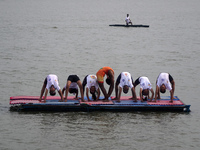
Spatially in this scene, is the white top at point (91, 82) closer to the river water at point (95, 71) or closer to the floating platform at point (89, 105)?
the floating platform at point (89, 105)

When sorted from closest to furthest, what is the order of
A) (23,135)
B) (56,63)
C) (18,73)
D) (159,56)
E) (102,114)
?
(23,135) < (102,114) < (18,73) < (56,63) < (159,56)

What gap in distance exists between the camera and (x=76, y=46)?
39062mm

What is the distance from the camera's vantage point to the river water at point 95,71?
582 inches

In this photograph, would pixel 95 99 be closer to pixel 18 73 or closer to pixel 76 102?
pixel 76 102

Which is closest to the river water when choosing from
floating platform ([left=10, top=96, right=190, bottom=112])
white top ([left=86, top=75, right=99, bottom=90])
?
floating platform ([left=10, top=96, right=190, bottom=112])

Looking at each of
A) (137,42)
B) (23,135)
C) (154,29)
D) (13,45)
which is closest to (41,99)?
(23,135)

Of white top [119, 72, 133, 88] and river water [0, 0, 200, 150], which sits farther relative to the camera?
white top [119, 72, 133, 88]

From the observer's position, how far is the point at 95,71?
27.0 meters

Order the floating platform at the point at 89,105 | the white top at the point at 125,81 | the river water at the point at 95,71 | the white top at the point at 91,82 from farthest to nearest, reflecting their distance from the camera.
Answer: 1. the white top at the point at 125,81
2. the white top at the point at 91,82
3. the floating platform at the point at 89,105
4. the river water at the point at 95,71

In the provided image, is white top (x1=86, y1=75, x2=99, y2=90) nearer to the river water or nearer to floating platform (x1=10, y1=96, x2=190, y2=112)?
floating platform (x1=10, y1=96, x2=190, y2=112)

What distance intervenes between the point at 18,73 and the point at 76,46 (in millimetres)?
13884

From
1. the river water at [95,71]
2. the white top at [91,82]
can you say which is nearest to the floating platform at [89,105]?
the river water at [95,71]

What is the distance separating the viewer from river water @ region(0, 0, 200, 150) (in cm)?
1478

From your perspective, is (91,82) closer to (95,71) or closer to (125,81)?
(125,81)
